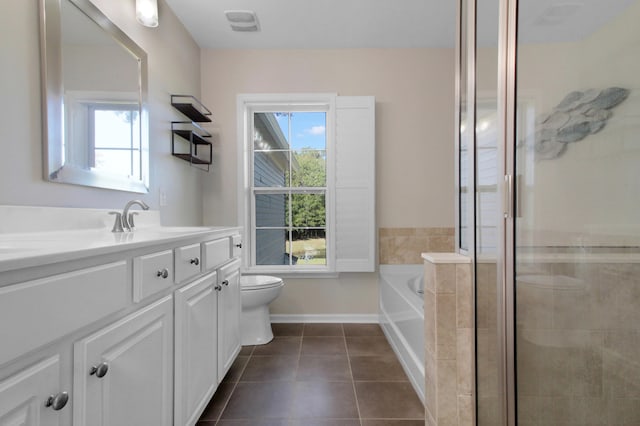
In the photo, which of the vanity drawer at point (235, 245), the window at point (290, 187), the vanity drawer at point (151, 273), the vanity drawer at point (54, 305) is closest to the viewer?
the vanity drawer at point (54, 305)

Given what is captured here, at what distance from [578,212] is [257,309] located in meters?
2.12

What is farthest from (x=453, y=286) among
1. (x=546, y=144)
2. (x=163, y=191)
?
(x=163, y=191)

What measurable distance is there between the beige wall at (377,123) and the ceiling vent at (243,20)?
0.31 meters

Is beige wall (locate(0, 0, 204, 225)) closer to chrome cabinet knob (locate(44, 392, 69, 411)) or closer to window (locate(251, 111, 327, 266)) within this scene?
window (locate(251, 111, 327, 266))

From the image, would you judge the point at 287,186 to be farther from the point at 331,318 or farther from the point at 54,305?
the point at 54,305

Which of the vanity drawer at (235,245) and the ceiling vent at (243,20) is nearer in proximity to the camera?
the vanity drawer at (235,245)

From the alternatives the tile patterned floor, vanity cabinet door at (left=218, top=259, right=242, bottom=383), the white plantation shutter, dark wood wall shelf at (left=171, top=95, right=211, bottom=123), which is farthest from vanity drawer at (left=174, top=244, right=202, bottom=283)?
the white plantation shutter

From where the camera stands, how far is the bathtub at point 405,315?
68.1 inches

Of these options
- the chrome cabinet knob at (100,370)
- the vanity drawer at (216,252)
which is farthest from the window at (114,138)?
the chrome cabinet knob at (100,370)

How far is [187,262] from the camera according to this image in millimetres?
1250

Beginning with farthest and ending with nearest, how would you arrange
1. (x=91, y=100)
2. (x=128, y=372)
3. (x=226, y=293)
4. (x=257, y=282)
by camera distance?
(x=257, y=282), (x=226, y=293), (x=91, y=100), (x=128, y=372)

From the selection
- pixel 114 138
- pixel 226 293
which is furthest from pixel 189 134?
pixel 226 293

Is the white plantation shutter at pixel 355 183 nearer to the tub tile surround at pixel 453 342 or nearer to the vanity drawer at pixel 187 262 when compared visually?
the tub tile surround at pixel 453 342

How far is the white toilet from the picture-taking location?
7.41 feet
